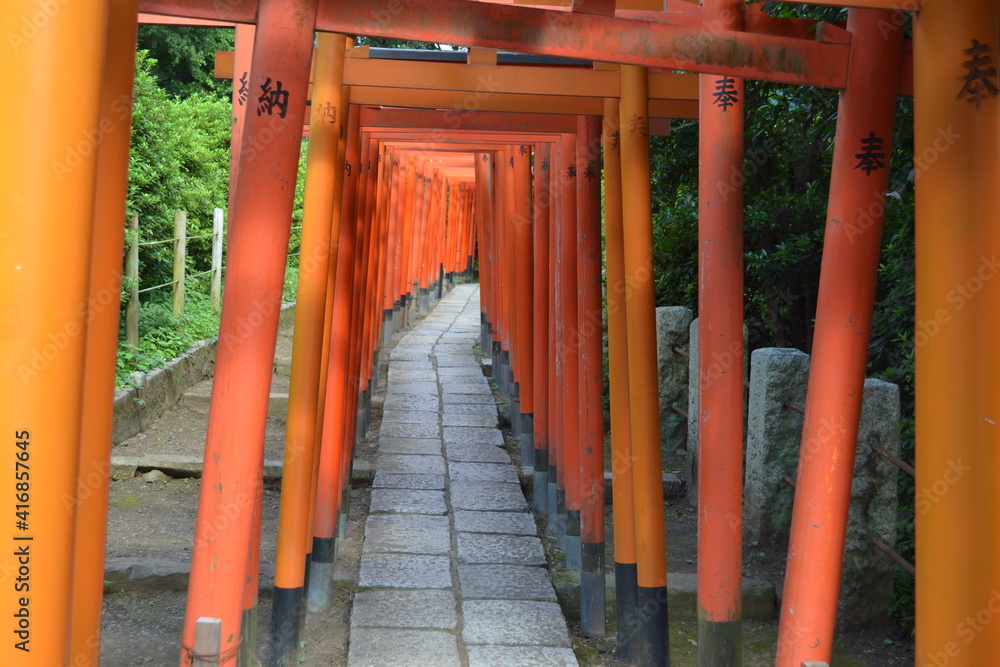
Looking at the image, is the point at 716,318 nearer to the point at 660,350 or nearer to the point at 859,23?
the point at 859,23

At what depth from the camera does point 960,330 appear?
221 centimetres

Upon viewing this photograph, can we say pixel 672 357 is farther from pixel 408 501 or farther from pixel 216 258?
pixel 216 258

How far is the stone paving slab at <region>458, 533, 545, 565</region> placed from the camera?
562 cm

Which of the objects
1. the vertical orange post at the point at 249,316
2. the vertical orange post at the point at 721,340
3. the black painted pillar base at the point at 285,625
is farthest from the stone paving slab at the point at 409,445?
the vertical orange post at the point at 249,316

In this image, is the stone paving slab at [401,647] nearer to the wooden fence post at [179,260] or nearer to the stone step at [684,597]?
the stone step at [684,597]

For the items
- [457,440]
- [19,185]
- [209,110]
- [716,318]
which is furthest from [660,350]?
[209,110]

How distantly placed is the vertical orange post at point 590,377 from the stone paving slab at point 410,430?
11.7ft

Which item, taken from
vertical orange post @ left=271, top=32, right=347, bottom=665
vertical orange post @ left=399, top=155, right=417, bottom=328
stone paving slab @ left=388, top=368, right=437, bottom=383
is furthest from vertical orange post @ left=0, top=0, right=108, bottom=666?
vertical orange post @ left=399, top=155, right=417, bottom=328

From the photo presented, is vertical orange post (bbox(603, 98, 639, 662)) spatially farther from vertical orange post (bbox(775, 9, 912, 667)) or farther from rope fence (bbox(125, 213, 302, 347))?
rope fence (bbox(125, 213, 302, 347))

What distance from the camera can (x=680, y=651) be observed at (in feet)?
16.0

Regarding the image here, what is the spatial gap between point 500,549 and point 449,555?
1.00 feet

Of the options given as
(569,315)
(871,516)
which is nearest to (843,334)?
(871,516)

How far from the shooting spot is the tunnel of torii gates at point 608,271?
1493mm

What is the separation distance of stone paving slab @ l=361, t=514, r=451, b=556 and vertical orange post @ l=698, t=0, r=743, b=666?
2.76 m
